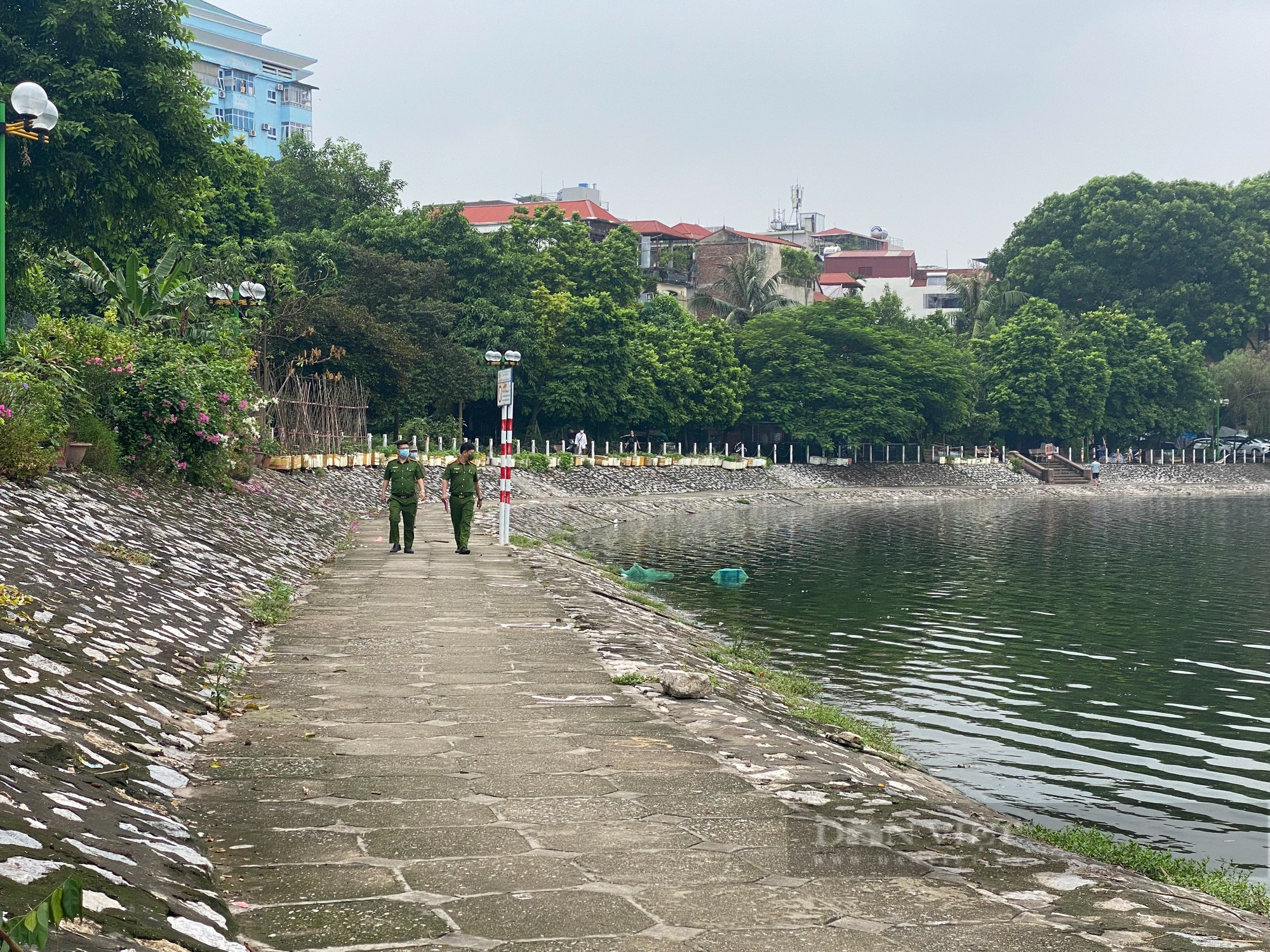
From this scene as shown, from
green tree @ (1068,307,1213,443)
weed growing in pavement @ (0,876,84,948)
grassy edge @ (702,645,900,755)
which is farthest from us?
green tree @ (1068,307,1213,443)

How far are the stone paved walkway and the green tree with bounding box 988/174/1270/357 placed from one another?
94178mm

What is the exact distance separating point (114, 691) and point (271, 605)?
5.82m

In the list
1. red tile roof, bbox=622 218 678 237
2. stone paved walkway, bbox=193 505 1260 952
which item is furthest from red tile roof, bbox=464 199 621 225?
stone paved walkway, bbox=193 505 1260 952

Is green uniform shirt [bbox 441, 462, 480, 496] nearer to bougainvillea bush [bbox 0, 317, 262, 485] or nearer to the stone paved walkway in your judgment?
bougainvillea bush [bbox 0, 317, 262, 485]

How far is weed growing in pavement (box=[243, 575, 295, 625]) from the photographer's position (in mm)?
13258

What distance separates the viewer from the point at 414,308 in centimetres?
5122

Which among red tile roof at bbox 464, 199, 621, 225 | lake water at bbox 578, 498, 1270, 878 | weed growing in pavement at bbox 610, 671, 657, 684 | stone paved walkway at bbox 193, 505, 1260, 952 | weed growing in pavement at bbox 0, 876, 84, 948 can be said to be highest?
red tile roof at bbox 464, 199, 621, 225

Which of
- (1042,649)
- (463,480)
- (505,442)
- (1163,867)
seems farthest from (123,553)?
(1042,649)

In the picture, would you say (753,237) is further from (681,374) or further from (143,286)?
(143,286)

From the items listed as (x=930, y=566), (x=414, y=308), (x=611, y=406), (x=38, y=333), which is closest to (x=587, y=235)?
(x=611, y=406)

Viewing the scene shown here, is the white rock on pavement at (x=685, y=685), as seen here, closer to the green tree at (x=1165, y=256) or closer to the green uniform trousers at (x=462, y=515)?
the green uniform trousers at (x=462, y=515)

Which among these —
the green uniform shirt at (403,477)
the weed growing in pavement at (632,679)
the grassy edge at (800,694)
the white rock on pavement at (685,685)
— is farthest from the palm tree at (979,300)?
the white rock on pavement at (685,685)

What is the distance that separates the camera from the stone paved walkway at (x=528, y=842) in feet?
16.6

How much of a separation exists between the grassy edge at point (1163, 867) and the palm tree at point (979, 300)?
90.3 m
